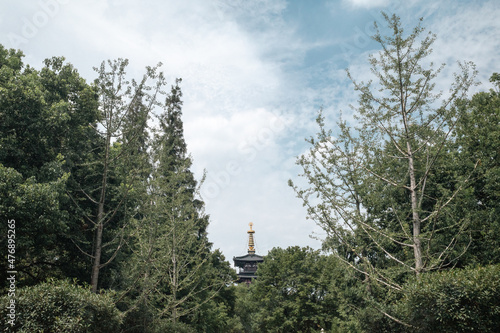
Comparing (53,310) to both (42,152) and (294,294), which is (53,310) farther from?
(294,294)

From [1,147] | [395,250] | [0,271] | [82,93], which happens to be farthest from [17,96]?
[395,250]

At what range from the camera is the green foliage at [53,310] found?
7.77m

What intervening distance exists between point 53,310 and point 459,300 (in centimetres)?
896

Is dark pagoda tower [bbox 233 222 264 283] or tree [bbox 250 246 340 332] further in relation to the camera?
dark pagoda tower [bbox 233 222 264 283]

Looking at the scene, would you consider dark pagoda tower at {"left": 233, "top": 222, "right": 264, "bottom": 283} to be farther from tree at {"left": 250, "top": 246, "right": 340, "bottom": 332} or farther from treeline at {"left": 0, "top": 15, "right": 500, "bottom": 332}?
treeline at {"left": 0, "top": 15, "right": 500, "bottom": 332}

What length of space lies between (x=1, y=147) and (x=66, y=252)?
443 centimetres

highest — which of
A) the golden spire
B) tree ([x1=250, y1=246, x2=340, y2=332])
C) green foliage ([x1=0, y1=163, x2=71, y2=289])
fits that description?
the golden spire

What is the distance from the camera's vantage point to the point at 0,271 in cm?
1107

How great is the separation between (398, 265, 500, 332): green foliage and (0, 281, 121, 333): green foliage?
25.2 ft

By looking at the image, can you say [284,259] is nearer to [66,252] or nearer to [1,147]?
[66,252]

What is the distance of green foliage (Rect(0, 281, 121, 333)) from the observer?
306 inches

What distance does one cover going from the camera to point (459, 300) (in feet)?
25.7

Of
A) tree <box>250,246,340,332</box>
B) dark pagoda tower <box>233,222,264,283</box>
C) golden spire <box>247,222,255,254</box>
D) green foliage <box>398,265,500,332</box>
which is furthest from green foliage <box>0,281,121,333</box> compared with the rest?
golden spire <box>247,222,255,254</box>

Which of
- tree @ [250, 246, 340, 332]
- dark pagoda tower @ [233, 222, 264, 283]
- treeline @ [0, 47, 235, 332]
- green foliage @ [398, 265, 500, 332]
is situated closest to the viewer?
green foliage @ [398, 265, 500, 332]
